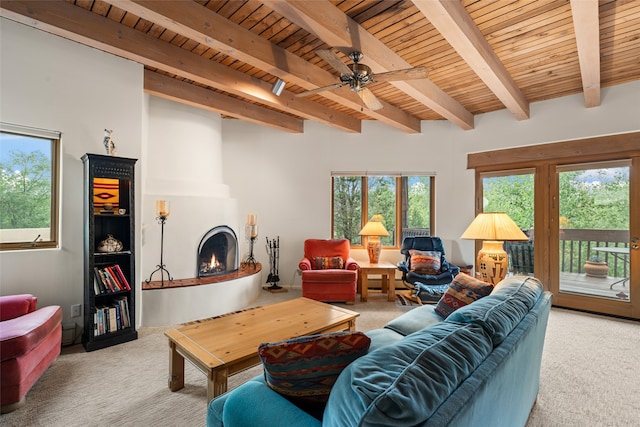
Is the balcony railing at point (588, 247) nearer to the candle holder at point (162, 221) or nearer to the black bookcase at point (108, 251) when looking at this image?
the candle holder at point (162, 221)

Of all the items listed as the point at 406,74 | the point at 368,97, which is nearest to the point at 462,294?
the point at 406,74

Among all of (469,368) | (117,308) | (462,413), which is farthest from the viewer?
(117,308)

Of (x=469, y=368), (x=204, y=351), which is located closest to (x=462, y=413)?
(x=469, y=368)

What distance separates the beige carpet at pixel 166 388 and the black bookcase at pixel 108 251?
19 cm

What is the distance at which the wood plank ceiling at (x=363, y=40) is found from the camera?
7.39ft

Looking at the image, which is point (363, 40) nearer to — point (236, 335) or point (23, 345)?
point (236, 335)

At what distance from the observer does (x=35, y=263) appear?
261 centimetres

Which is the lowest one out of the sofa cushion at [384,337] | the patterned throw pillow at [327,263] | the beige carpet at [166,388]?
the beige carpet at [166,388]

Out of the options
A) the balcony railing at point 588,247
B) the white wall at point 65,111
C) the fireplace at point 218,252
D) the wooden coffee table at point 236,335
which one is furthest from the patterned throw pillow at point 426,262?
the white wall at point 65,111

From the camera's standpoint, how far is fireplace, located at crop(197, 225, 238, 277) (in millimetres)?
3902

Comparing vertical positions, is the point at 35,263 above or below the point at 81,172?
below

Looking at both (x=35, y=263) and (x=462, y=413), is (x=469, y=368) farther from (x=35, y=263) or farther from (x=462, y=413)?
(x=35, y=263)

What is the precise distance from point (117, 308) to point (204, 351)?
1.57m

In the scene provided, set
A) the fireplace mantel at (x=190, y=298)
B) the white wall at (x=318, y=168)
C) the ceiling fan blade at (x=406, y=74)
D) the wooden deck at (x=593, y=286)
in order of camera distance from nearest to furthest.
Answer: the ceiling fan blade at (x=406, y=74), the fireplace mantel at (x=190, y=298), the wooden deck at (x=593, y=286), the white wall at (x=318, y=168)
